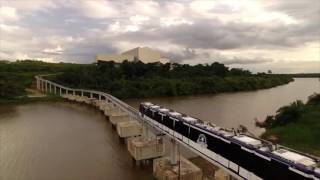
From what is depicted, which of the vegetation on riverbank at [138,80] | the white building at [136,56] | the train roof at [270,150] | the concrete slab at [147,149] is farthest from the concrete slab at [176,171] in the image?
the white building at [136,56]

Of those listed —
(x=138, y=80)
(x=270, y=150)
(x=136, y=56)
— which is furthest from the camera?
(x=136, y=56)

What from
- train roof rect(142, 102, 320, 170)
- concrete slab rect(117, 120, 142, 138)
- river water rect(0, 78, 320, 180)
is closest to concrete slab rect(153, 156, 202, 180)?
river water rect(0, 78, 320, 180)

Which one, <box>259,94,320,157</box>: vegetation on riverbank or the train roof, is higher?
the train roof

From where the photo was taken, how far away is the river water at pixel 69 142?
23547 mm

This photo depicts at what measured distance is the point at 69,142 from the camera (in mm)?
32094

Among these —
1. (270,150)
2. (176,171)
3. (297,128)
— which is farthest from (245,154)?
(297,128)

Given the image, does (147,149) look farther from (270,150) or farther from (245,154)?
(270,150)

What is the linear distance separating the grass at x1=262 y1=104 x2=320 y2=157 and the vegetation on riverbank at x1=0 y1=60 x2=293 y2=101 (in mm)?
41037

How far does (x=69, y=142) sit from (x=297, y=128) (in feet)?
73.0

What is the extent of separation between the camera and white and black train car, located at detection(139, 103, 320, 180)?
11.2m

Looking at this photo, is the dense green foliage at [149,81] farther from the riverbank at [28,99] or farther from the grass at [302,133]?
the grass at [302,133]

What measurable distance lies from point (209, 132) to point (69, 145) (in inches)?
744

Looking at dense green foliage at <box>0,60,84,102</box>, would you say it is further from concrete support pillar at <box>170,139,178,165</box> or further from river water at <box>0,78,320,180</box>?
concrete support pillar at <box>170,139,178,165</box>

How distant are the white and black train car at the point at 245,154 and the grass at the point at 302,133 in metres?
12.0
